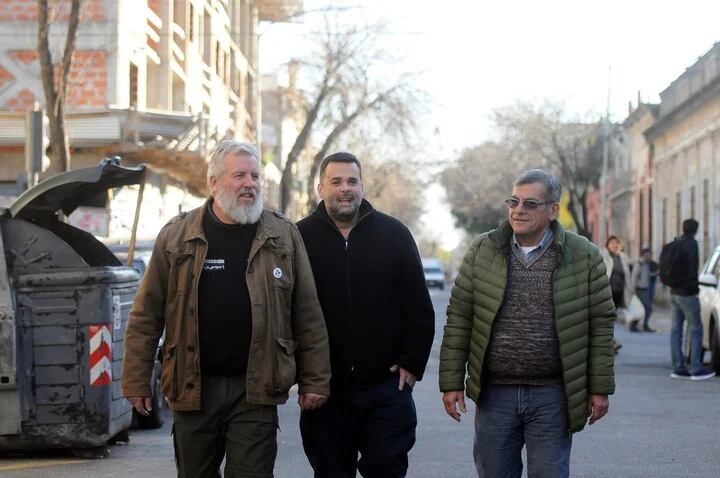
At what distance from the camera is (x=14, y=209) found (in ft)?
35.6

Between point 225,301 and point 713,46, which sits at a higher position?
point 713,46

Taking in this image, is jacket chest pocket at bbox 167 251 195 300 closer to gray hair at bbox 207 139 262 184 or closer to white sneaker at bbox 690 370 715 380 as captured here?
gray hair at bbox 207 139 262 184

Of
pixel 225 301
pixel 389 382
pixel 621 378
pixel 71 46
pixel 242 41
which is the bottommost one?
pixel 621 378

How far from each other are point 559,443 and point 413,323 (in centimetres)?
98

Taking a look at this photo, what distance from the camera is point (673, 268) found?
55.9 feet

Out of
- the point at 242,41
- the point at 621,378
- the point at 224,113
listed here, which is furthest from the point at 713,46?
the point at 621,378

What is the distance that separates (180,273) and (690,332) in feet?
39.2

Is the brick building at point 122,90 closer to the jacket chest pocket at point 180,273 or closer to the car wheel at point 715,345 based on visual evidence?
the car wheel at point 715,345

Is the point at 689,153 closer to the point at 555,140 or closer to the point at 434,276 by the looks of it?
the point at 555,140

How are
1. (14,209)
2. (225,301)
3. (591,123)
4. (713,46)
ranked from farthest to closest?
(591,123) → (713,46) → (14,209) → (225,301)

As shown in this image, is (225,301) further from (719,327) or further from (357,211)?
(719,327)

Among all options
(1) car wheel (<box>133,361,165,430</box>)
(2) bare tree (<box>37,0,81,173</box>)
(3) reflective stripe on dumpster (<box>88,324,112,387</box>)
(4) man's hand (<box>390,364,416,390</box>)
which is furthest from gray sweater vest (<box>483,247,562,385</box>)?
(2) bare tree (<box>37,0,81,173</box>)

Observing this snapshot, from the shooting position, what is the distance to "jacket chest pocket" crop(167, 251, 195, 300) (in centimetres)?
636

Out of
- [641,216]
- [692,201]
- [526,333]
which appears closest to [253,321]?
[526,333]
